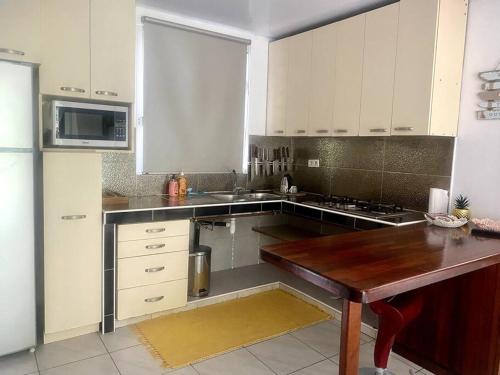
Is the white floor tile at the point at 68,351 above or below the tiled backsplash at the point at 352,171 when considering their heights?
below

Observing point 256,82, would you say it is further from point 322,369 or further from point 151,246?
point 322,369

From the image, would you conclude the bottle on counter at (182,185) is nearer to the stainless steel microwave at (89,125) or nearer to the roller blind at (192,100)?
the roller blind at (192,100)

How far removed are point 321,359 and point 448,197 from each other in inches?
57.8

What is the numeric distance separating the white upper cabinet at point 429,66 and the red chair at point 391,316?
3.83 feet

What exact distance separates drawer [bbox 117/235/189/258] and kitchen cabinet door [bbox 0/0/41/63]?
1.31 metres

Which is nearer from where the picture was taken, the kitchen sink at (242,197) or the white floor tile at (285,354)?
the white floor tile at (285,354)

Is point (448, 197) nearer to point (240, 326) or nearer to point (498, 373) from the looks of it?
point (498, 373)

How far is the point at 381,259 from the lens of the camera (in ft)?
5.32

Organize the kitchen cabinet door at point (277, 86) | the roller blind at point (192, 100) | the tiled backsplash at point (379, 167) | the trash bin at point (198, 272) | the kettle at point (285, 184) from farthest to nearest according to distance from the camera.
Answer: the kettle at point (285, 184) → the kitchen cabinet door at point (277, 86) → the roller blind at point (192, 100) → the trash bin at point (198, 272) → the tiled backsplash at point (379, 167)

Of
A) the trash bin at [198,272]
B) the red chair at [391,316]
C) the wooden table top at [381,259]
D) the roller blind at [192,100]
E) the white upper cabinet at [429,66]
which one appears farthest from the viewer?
the roller blind at [192,100]

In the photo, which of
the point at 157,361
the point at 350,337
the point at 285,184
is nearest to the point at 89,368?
the point at 157,361

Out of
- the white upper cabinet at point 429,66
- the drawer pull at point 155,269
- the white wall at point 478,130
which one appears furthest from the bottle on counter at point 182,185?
the white wall at point 478,130

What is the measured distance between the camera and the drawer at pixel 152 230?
8.54 ft

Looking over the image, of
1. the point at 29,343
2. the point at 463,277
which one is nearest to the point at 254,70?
the point at 463,277
